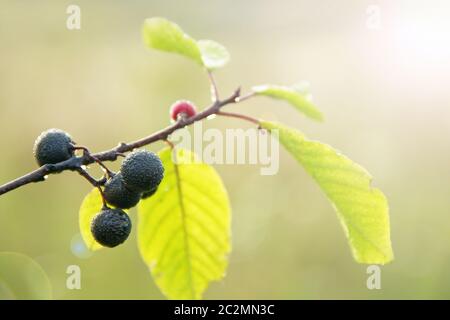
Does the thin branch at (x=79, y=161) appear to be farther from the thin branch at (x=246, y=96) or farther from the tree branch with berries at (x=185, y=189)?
the thin branch at (x=246, y=96)

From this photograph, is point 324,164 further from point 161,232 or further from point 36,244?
point 36,244

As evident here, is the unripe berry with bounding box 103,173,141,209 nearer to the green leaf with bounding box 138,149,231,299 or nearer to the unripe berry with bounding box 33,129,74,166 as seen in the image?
the unripe berry with bounding box 33,129,74,166

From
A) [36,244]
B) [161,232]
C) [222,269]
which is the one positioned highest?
[161,232]

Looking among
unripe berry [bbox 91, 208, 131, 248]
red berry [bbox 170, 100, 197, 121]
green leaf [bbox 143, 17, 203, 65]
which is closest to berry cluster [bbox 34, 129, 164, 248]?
unripe berry [bbox 91, 208, 131, 248]

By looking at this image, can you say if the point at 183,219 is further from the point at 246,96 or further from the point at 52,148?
the point at 52,148

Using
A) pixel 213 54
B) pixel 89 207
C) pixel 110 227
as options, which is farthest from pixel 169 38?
pixel 110 227

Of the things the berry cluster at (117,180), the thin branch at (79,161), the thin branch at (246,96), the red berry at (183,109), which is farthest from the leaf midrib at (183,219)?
the berry cluster at (117,180)

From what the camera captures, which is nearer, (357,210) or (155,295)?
(357,210)

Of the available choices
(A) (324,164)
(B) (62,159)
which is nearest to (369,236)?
(A) (324,164)
